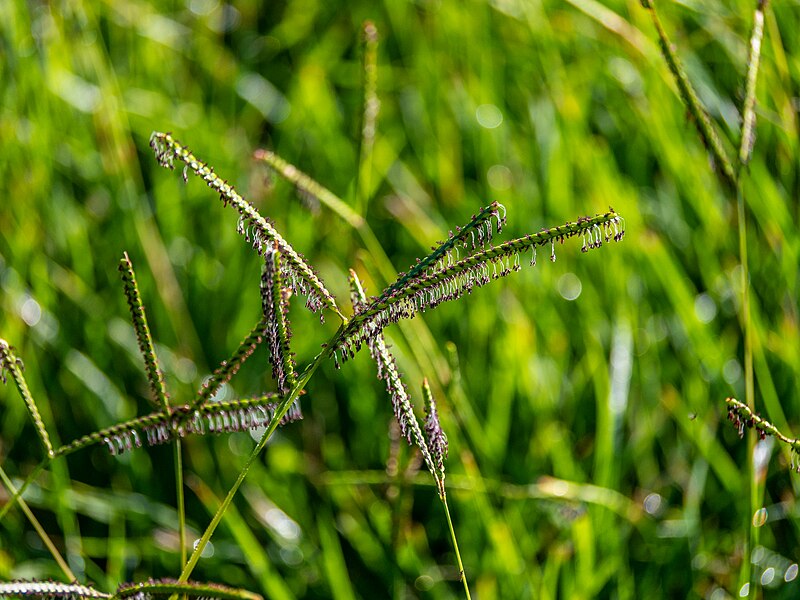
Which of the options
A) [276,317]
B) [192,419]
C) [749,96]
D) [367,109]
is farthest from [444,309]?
[276,317]

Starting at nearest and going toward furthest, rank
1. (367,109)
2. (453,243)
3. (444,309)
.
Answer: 1. (453,243)
2. (367,109)
3. (444,309)

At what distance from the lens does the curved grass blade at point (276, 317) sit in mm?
832

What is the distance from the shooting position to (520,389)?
1.86m

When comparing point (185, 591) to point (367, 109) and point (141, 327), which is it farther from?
point (367, 109)

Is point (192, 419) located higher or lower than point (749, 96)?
lower

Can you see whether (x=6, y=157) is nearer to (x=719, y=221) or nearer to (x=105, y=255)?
(x=105, y=255)

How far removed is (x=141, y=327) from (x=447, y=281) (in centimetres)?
33

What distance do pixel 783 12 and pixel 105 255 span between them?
1726mm

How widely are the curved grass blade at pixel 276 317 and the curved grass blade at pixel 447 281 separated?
0.16ft

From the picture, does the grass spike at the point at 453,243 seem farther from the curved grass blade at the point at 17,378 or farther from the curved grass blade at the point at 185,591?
the curved grass blade at the point at 17,378

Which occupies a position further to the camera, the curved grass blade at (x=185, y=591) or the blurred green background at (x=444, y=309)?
the blurred green background at (x=444, y=309)

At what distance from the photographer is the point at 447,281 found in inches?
31.7

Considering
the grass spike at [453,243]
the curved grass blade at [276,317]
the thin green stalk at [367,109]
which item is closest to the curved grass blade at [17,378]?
the curved grass blade at [276,317]

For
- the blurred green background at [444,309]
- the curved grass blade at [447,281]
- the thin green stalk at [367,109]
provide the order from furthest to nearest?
the blurred green background at [444,309]
the thin green stalk at [367,109]
the curved grass blade at [447,281]
